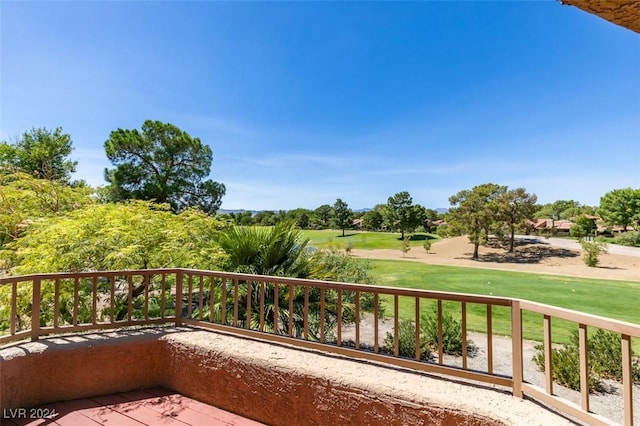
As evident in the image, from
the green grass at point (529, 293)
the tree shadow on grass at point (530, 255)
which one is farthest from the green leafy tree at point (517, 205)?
the green grass at point (529, 293)

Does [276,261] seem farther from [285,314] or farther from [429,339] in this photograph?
[429,339]

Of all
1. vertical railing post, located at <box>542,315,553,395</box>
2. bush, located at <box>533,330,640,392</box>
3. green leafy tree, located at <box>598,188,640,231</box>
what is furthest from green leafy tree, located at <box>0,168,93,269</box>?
green leafy tree, located at <box>598,188,640,231</box>

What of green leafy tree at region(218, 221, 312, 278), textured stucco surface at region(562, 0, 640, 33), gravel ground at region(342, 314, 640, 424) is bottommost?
gravel ground at region(342, 314, 640, 424)

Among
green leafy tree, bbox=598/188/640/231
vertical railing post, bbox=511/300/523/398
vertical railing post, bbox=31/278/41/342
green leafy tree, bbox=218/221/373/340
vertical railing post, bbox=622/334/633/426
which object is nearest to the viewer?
vertical railing post, bbox=622/334/633/426

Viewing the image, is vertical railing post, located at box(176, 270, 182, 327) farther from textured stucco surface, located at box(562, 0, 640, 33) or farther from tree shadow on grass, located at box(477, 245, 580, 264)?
tree shadow on grass, located at box(477, 245, 580, 264)

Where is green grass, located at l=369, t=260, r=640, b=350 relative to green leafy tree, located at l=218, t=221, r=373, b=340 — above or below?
below

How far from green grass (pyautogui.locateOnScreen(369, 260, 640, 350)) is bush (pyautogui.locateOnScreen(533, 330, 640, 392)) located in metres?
1.76

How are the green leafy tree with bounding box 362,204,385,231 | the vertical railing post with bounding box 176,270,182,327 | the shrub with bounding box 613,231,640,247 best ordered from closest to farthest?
the vertical railing post with bounding box 176,270,182,327 → the shrub with bounding box 613,231,640,247 → the green leafy tree with bounding box 362,204,385,231

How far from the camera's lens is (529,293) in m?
11.8

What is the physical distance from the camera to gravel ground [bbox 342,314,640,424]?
11.9 feet

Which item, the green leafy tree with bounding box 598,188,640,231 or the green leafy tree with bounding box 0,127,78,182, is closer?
the green leafy tree with bounding box 0,127,78,182

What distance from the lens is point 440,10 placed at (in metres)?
6.84

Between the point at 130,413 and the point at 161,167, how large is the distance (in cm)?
1714

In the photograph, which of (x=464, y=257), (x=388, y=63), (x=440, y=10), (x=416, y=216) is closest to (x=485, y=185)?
(x=464, y=257)
